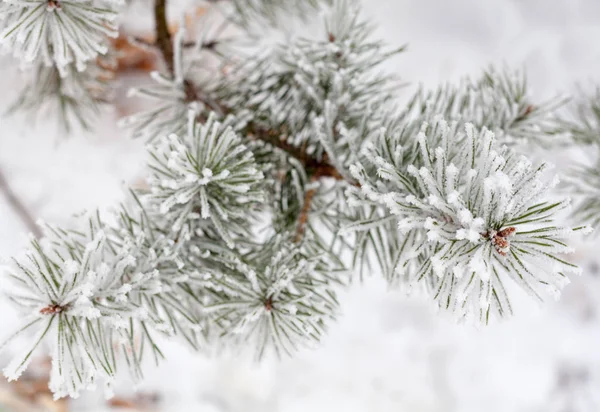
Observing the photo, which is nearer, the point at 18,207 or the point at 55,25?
Result: the point at 55,25

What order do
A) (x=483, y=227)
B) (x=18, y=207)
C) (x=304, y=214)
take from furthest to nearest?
(x=18, y=207) → (x=304, y=214) → (x=483, y=227)

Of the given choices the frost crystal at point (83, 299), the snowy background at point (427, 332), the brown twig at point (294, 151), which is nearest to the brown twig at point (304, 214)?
the brown twig at point (294, 151)

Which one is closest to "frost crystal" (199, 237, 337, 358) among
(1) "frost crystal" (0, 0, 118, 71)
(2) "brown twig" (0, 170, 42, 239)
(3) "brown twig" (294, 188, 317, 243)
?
(3) "brown twig" (294, 188, 317, 243)

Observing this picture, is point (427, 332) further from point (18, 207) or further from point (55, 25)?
point (55, 25)

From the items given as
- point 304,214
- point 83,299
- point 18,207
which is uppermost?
point 18,207

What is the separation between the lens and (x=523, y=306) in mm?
905

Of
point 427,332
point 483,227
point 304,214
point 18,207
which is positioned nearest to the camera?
point 483,227

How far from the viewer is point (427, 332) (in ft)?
3.03

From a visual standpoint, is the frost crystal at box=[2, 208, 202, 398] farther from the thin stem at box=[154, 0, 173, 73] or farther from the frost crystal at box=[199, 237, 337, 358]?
the thin stem at box=[154, 0, 173, 73]

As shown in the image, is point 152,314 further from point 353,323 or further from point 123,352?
point 353,323

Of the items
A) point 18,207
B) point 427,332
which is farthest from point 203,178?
point 427,332

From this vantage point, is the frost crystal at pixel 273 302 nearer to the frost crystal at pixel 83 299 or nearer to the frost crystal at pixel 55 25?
the frost crystal at pixel 83 299

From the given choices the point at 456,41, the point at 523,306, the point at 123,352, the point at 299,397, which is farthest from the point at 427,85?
the point at 123,352

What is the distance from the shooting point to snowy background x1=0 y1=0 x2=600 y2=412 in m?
0.81
